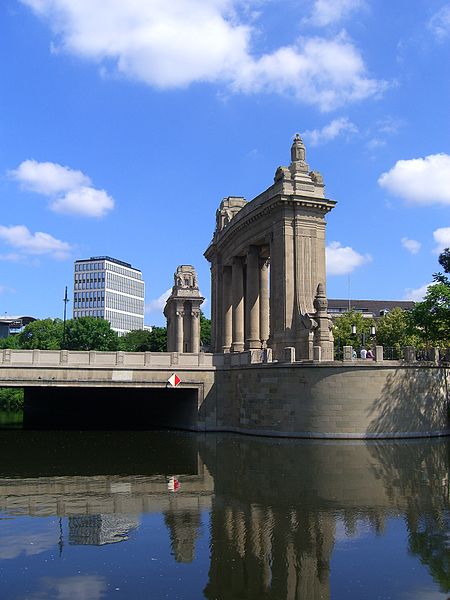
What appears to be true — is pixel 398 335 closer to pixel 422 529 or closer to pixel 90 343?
pixel 90 343

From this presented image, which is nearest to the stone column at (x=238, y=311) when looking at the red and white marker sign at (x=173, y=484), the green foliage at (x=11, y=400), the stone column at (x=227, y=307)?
the stone column at (x=227, y=307)

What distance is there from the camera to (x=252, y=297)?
5322cm

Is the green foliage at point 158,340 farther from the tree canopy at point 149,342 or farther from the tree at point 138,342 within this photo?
the tree at point 138,342

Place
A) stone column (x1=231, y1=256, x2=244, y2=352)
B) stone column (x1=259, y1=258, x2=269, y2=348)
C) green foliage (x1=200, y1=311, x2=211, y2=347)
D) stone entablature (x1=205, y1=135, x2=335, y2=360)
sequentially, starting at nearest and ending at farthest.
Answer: stone entablature (x1=205, y1=135, x2=335, y2=360)
stone column (x1=259, y1=258, x2=269, y2=348)
stone column (x1=231, y1=256, x2=244, y2=352)
green foliage (x1=200, y1=311, x2=211, y2=347)

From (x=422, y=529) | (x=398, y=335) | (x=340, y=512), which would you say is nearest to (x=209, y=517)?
(x=340, y=512)

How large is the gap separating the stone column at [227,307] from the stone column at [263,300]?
16.1 ft

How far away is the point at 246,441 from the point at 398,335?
46.3m

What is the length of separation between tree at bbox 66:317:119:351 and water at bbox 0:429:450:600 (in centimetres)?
6595

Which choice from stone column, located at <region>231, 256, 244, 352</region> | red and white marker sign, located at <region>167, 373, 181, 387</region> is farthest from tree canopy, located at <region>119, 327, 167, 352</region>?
red and white marker sign, located at <region>167, 373, 181, 387</region>

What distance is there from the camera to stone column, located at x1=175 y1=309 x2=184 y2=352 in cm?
8394

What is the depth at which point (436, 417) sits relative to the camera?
38.8 m

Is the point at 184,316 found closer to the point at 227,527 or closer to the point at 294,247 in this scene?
the point at 294,247

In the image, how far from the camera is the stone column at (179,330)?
275ft

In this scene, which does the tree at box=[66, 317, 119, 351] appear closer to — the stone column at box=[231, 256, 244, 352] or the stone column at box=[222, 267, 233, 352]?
the stone column at box=[222, 267, 233, 352]
